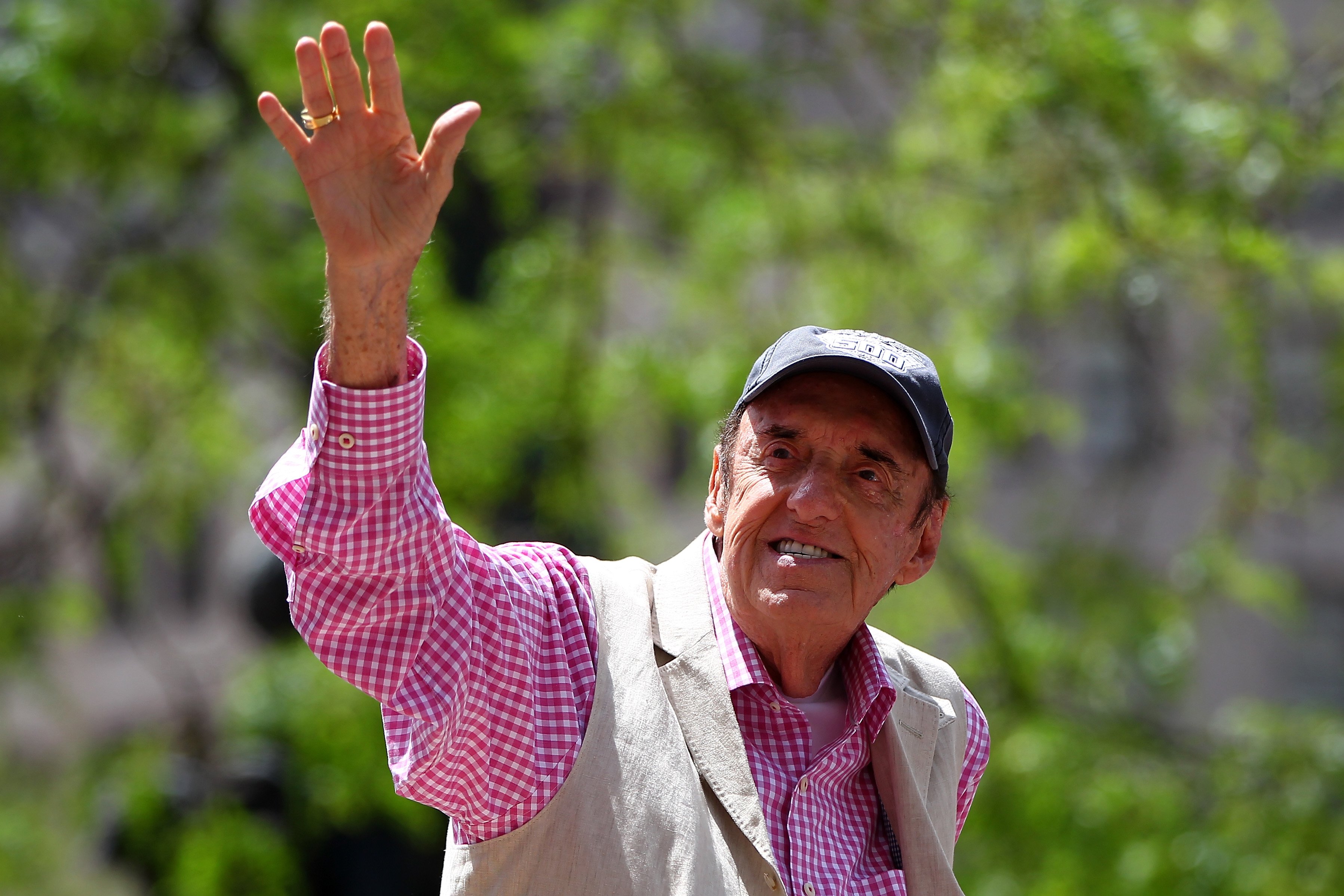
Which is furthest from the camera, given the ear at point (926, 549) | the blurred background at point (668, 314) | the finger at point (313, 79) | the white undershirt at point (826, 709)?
the blurred background at point (668, 314)

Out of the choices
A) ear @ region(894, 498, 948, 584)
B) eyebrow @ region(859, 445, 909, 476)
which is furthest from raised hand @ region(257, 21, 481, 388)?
ear @ region(894, 498, 948, 584)

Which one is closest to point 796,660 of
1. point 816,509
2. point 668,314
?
point 816,509

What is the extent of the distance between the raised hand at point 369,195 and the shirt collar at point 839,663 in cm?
62

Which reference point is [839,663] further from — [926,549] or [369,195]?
[369,195]

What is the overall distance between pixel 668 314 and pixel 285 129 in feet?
18.4

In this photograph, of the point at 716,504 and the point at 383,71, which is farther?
the point at 716,504

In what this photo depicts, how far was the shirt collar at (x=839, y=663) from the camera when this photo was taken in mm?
1909

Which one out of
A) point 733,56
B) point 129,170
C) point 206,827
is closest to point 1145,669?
point 733,56

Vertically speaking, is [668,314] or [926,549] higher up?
[668,314]

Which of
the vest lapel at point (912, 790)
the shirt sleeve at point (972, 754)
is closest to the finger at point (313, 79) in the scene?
the vest lapel at point (912, 790)

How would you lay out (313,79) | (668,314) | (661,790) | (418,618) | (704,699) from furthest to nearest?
(668,314), (704,699), (661,790), (418,618), (313,79)

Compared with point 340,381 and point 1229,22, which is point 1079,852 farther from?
point 340,381

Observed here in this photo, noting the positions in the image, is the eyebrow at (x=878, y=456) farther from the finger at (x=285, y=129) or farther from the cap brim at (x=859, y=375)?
the finger at (x=285, y=129)

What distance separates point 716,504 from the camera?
2.10 meters
